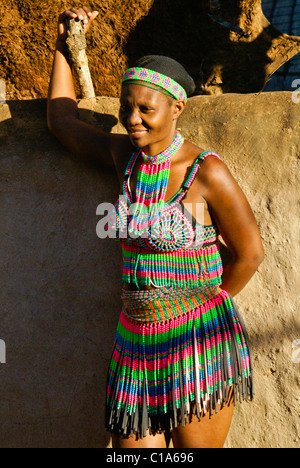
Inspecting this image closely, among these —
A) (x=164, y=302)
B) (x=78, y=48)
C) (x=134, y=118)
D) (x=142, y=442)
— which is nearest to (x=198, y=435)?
(x=142, y=442)

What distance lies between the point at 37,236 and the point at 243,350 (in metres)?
1.15

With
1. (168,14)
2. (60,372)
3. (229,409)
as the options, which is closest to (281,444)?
(229,409)

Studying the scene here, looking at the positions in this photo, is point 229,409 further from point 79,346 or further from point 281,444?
point 79,346

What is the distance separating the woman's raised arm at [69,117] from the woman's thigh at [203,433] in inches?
47.6

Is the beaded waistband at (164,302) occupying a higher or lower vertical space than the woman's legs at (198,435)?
higher

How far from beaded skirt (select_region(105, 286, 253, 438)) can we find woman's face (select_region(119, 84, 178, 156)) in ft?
2.07

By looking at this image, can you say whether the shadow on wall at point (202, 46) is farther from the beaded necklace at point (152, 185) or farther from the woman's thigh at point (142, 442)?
the woman's thigh at point (142, 442)

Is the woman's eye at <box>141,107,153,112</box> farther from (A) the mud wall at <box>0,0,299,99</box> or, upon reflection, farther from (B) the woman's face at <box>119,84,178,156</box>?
(A) the mud wall at <box>0,0,299,99</box>

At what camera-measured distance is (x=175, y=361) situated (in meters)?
2.30

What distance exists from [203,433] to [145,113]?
4.33ft

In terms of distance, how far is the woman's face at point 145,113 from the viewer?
2196 millimetres

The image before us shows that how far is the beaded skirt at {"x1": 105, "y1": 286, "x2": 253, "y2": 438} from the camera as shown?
2.29 m

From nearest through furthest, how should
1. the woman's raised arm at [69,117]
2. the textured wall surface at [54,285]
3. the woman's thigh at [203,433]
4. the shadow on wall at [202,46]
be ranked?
1. the woman's thigh at [203,433]
2. the woman's raised arm at [69,117]
3. the textured wall surface at [54,285]
4. the shadow on wall at [202,46]

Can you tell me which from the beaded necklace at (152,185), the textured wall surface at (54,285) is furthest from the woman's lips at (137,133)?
the textured wall surface at (54,285)
